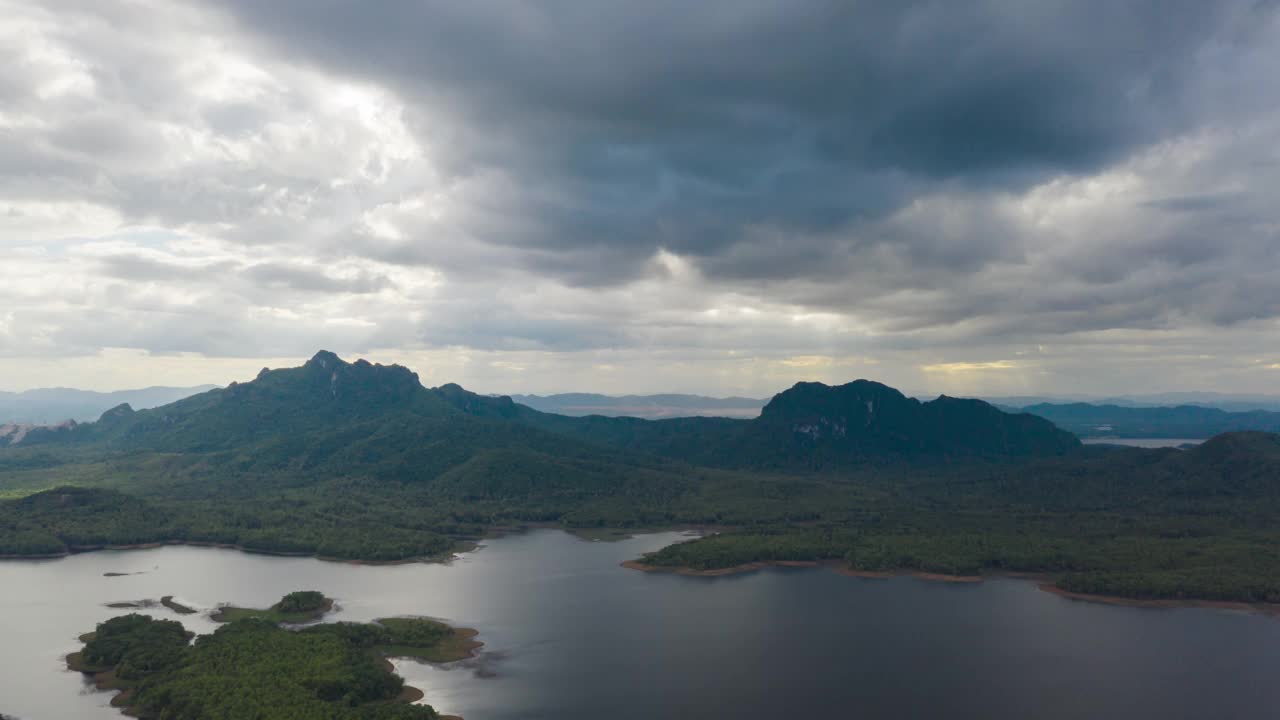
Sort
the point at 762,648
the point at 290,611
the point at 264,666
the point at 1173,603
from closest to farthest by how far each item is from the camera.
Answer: the point at 264,666, the point at 762,648, the point at 290,611, the point at 1173,603

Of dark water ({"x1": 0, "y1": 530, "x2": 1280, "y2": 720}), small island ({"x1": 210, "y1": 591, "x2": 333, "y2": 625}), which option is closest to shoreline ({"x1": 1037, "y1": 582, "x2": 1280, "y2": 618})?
dark water ({"x1": 0, "y1": 530, "x2": 1280, "y2": 720})

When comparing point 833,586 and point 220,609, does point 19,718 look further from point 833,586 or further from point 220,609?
point 833,586

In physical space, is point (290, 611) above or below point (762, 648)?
above

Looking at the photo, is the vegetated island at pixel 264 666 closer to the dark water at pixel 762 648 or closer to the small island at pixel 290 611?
the dark water at pixel 762 648

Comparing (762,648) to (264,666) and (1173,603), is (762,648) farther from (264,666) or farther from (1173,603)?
(1173,603)

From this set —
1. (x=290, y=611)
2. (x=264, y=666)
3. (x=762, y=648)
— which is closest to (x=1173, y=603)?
(x=762, y=648)

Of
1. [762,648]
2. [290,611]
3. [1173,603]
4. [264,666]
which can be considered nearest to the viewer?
[264,666]
